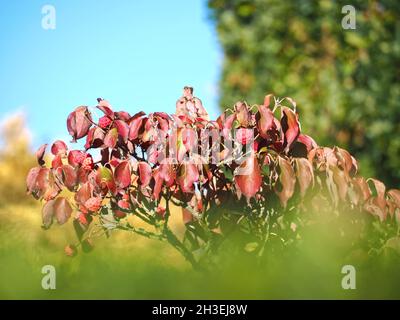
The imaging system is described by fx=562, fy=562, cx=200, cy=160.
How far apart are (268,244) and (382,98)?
4650mm

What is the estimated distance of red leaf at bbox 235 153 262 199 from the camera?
226cm

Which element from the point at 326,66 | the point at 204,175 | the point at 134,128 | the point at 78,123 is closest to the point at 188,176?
the point at 204,175

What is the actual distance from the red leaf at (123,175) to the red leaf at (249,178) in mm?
465

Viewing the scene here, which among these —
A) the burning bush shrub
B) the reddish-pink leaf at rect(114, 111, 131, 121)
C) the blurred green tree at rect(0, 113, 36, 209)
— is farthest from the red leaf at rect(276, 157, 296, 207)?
the blurred green tree at rect(0, 113, 36, 209)

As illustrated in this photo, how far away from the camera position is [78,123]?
248cm

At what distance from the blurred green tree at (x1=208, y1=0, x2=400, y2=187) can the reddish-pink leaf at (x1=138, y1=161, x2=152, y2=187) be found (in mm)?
4985

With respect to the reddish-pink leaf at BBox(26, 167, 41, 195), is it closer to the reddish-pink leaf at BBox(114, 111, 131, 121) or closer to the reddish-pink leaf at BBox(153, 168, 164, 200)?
the reddish-pink leaf at BBox(114, 111, 131, 121)

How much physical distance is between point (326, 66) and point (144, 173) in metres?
5.54

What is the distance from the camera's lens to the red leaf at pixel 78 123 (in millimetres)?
2484

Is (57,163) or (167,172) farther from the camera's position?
(57,163)

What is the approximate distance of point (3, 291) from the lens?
5.90 ft

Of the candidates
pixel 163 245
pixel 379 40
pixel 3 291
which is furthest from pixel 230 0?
pixel 3 291

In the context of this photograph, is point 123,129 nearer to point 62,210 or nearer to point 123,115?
point 123,115

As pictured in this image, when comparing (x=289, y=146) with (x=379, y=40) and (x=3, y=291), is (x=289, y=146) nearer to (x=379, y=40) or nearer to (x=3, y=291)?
(x=3, y=291)
